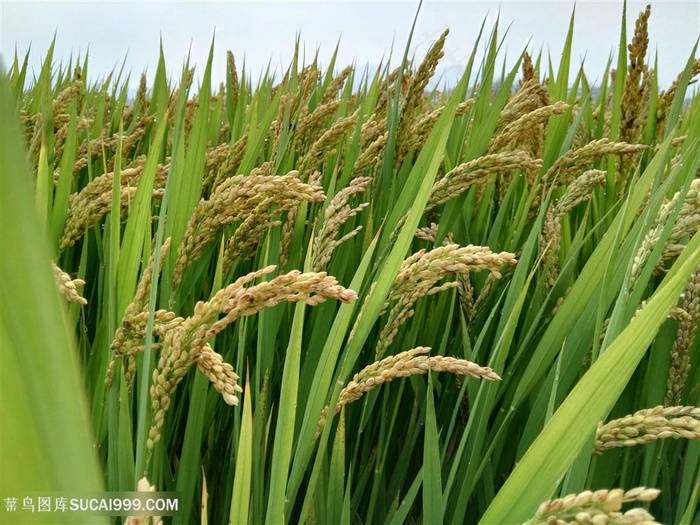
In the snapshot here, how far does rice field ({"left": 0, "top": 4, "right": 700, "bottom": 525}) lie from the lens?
42cm

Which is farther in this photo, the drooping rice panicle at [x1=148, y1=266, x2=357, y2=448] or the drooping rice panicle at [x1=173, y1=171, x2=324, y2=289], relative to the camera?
the drooping rice panicle at [x1=173, y1=171, x2=324, y2=289]

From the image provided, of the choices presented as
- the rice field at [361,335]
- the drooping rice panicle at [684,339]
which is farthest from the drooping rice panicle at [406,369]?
the drooping rice panicle at [684,339]

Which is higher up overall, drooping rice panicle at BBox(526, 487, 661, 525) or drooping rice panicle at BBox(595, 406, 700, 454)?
drooping rice panicle at BBox(526, 487, 661, 525)

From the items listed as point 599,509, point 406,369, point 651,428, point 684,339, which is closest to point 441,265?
point 406,369

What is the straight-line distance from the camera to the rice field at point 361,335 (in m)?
0.42

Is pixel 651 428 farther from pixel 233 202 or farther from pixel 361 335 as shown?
pixel 233 202

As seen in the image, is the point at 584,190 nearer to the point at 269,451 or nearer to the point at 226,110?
the point at 269,451

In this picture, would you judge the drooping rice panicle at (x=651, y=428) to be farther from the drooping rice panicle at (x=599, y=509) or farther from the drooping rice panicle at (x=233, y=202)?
the drooping rice panicle at (x=233, y=202)

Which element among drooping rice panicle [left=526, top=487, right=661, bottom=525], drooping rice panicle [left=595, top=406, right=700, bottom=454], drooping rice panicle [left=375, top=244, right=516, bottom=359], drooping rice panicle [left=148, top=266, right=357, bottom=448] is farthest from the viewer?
drooping rice panicle [left=375, top=244, right=516, bottom=359]

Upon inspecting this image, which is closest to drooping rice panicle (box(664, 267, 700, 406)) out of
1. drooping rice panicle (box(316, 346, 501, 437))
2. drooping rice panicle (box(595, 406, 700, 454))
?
drooping rice panicle (box(595, 406, 700, 454))

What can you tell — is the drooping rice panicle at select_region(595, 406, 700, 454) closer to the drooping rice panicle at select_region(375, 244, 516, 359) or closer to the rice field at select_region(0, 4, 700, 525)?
the rice field at select_region(0, 4, 700, 525)

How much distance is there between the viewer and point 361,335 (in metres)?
0.89

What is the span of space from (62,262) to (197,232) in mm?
738

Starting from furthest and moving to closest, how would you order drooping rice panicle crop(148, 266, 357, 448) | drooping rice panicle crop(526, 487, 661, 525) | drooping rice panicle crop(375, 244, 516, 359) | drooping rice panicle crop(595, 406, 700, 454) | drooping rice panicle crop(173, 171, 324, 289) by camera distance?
drooping rice panicle crop(173, 171, 324, 289) → drooping rice panicle crop(375, 244, 516, 359) → drooping rice panicle crop(595, 406, 700, 454) → drooping rice panicle crop(148, 266, 357, 448) → drooping rice panicle crop(526, 487, 661, 525)
